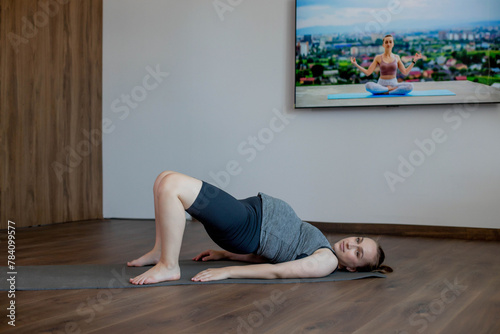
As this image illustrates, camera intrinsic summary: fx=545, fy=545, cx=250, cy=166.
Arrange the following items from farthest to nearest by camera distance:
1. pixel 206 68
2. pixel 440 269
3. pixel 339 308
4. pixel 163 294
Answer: pixel 206 68
pixel 440 269
pixel 163 294
pixel 339 308

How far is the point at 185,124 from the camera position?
14.0ft

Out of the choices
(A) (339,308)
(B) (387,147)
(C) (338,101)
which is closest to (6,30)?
(C) (338,101)

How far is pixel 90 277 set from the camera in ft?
6.79

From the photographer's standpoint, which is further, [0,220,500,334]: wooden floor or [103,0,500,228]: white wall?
[103,0,500,228]: white wall

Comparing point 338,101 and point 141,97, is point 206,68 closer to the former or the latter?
point 141,97

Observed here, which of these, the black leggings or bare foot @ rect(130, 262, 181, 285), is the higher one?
the black leggings

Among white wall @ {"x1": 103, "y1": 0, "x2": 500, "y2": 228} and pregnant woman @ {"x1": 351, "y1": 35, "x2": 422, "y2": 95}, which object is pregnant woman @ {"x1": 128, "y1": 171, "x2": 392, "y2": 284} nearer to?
white wall @ {"x1": 103, "y1": 0, "x2": 500, "y2": 228}

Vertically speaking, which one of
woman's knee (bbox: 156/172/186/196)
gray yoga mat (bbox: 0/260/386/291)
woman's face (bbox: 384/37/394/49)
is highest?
woman's face (bbox: 384/37/394/49)

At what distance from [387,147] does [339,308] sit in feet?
7.31

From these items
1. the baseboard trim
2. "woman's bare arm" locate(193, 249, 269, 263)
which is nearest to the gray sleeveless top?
"woman's bare arm" locate(193, 249, 269, 263)
